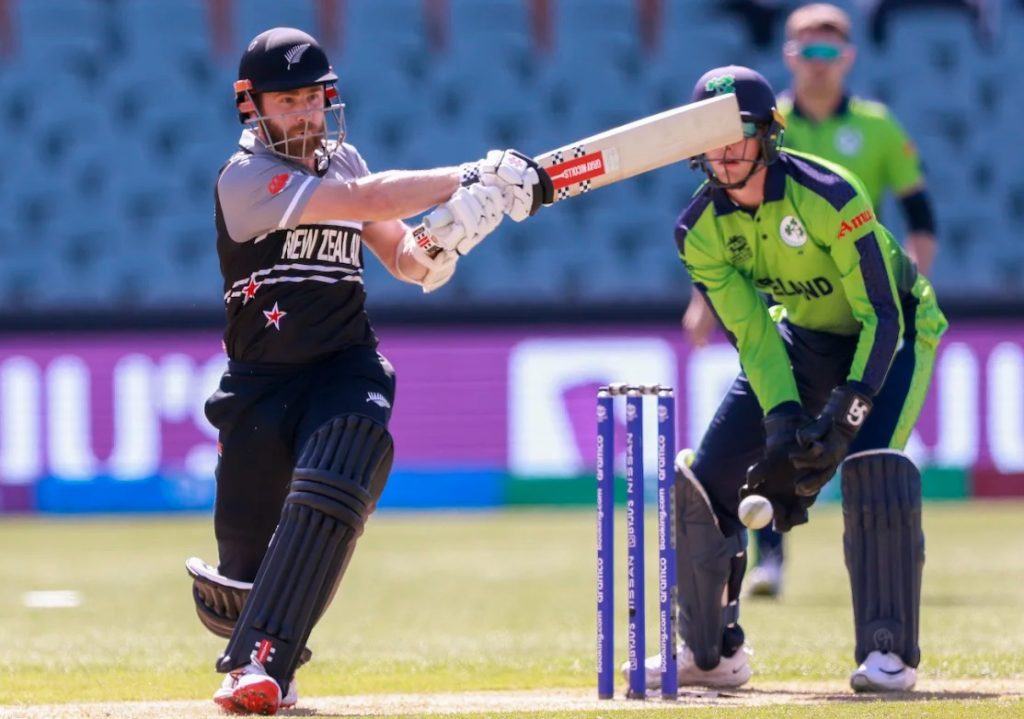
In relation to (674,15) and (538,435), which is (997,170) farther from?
Answer: (538,435)

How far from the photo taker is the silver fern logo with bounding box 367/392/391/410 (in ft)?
14.9

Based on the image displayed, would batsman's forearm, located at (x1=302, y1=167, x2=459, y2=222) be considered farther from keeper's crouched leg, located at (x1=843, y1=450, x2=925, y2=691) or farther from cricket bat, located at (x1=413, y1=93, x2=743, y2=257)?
keeper's crouched leg, located at (x1=843, y1=450, x2=925, y2=691)

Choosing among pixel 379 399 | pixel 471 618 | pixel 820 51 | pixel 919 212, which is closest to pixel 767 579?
pixel 471 618

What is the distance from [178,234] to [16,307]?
4.57 feet

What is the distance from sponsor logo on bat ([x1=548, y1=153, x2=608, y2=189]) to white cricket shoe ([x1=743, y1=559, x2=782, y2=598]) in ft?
10.8

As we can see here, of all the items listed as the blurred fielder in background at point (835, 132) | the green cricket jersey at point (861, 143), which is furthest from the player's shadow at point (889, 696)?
the green cricket jersey at point (861, 143)

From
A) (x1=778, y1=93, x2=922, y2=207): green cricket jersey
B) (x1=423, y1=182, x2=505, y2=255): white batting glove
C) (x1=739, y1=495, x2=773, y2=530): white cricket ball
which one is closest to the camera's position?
(x1=423, y1=182, x2=505, y2=255): white batting glove

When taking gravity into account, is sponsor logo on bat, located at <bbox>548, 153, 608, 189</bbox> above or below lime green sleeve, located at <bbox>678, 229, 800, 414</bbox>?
above

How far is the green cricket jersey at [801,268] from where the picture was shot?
15.8ft

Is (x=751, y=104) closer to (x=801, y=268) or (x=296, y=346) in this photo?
(x=801, y=268)

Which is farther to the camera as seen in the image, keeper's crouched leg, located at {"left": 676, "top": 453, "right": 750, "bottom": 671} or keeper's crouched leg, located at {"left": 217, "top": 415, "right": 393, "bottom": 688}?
keeper's crouched leg, located at {"left": 676, "top": 453, "right": 750, "bottom": 671}

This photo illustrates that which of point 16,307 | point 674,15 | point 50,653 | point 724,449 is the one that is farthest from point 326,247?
point 674,15

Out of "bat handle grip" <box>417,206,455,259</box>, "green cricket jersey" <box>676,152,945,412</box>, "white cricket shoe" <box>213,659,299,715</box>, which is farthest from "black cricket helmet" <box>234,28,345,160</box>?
"white cricket shoe" <box>213,659,299,715</box>

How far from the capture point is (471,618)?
7.16 metres
